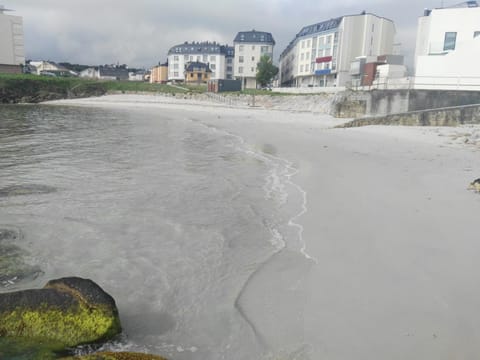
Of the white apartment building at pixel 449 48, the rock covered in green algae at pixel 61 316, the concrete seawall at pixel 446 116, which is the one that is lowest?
the rock covered in green algae at pixel 61 316

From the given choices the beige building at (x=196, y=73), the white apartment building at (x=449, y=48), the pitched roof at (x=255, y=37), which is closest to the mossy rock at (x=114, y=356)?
the white apartment building at (x=449, y=48)

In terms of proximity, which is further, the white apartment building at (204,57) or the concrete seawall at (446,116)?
the white apartment building at (204,57)

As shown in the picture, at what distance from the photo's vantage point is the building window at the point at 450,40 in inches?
1318

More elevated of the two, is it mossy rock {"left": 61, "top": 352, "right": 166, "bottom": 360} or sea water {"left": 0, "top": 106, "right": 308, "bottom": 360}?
mossy rock {"left": 61, "top": 352, "right": 166, "bottom": 360}

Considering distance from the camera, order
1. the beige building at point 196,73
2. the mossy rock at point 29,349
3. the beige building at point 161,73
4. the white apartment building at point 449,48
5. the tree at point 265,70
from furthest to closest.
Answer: the beige building at point 161,73, the beige building at point 196,73, the tree at point 265,70, the white apartment building at point 449,48, the mossy rock at point 29,349

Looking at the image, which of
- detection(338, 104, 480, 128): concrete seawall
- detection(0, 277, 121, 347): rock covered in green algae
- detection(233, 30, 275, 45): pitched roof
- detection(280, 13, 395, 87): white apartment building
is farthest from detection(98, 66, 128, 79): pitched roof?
detection(0, 277, 121, 347): rock covered in green algae

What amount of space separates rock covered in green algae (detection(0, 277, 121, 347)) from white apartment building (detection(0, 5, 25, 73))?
91884mm

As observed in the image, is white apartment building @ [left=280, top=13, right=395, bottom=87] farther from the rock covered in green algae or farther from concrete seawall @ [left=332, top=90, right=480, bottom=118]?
the rock covered in green algae

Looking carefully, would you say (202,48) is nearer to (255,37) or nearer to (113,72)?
(255,37)

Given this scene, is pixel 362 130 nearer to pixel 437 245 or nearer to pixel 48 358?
pixel 437 245

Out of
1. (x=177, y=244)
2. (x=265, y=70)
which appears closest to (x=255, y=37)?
(x=265, y=70)

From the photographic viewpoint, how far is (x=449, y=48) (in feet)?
111

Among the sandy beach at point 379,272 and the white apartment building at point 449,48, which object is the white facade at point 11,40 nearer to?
the white apartment building at point 449,48

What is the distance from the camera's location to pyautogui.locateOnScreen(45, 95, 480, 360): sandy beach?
3.57 meters
